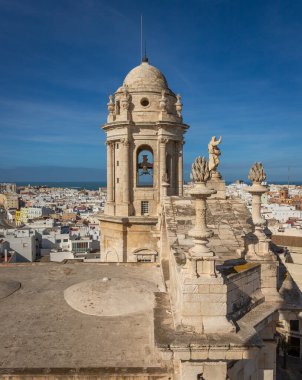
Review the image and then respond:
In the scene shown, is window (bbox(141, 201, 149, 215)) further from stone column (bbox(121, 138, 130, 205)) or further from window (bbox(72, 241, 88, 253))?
window (bbox(72, 241, 88, 253))

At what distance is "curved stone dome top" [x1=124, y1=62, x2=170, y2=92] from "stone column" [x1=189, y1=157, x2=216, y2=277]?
12385 millimetres

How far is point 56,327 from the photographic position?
909 centimetres

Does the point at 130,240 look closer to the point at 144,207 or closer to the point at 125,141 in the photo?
the point at 144,207

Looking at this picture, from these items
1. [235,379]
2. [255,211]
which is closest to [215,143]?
[255,211]

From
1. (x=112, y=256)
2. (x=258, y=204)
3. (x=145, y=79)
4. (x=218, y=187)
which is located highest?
(x=145, y=79)

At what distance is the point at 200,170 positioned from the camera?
712 cm

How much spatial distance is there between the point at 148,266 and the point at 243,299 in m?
7.81

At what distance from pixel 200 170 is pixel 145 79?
12.9m

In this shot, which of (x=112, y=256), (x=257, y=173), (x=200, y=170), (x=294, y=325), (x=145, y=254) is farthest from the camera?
(x=294, y=325)

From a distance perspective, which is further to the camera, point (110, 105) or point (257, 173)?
point (110, 105)

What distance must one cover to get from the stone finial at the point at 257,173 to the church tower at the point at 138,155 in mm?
8679

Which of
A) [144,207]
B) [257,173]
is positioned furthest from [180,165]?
[257,173]

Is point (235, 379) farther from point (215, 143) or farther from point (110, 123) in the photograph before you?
point (110, 123)

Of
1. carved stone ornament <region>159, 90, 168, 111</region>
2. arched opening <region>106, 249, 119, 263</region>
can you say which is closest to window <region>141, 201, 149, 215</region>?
arched opening <region>106, 249, 119, 263</region>
